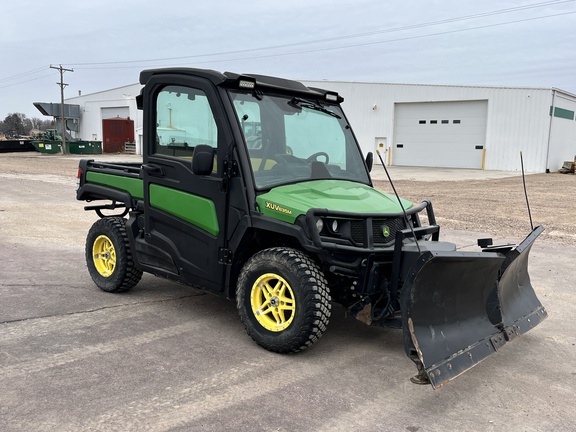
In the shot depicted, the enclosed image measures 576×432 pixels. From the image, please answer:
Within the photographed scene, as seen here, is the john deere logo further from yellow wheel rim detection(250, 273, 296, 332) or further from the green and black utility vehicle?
yellow wheel rim detection(250, 273, 296, 332)

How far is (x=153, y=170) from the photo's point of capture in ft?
16.6

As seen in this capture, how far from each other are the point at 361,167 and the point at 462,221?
23.8 ft

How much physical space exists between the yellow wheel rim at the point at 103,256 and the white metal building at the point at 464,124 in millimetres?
29397

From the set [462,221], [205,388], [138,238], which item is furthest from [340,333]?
[462,221]

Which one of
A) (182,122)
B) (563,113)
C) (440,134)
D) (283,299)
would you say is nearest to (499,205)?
(182,122)

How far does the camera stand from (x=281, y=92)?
4.90 metres

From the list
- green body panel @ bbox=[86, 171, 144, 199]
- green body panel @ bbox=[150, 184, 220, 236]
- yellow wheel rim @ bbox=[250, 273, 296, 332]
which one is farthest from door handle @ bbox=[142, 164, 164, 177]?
yellow wheel rim @ bbox=[250, 273, 296, 332]

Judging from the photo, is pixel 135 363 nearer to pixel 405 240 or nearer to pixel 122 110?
pixel 405 240

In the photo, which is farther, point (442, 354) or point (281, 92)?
point (281, 92)

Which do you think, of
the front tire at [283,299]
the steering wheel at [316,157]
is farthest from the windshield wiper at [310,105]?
the front tire at [283,299]

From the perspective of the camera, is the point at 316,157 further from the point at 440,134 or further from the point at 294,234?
the point at 440,134

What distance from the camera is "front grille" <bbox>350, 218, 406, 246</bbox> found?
13.6ft

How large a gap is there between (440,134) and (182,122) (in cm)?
3148

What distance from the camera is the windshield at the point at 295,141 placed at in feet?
14.9
